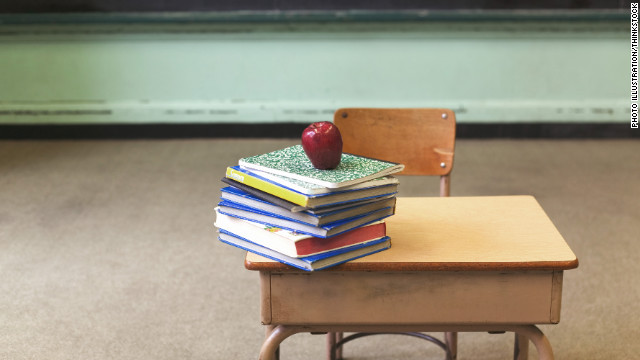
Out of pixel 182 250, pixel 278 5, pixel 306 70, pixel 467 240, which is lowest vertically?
A: pixel 182 250

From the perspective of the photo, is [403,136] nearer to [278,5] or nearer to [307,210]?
[307,210]

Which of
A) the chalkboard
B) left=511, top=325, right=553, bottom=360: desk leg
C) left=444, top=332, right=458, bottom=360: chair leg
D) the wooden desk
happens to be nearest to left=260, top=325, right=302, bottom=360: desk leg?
the wooden desk

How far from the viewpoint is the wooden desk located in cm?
133

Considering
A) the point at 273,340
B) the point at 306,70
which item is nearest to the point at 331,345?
the point at 273,340

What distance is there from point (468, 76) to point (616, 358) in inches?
121

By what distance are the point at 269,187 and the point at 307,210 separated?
0.28ft

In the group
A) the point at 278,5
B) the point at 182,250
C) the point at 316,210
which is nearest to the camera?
the point at 316,210

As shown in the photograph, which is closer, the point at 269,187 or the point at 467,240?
the point at 269,187

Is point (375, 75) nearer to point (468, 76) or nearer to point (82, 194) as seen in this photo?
point (468, 76)

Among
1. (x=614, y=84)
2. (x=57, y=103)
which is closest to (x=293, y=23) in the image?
(x=57, y=103)

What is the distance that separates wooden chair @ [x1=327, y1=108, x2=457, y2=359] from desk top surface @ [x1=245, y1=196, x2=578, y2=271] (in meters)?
0.38

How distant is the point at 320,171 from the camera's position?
136 centimetres

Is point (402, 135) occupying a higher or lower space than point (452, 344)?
higher

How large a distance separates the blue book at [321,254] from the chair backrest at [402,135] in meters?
0.73
